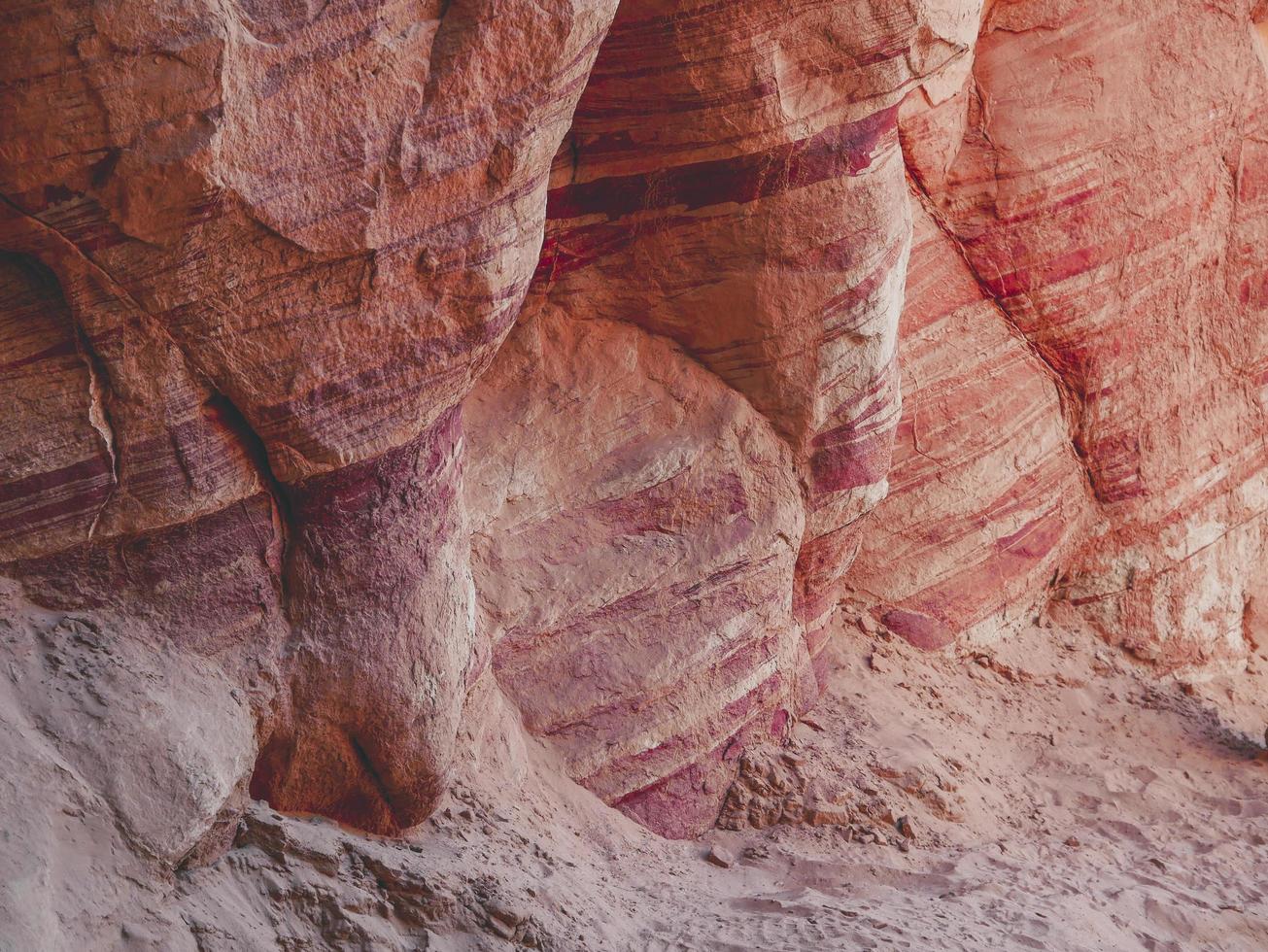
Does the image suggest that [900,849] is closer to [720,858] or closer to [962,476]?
[720,858]

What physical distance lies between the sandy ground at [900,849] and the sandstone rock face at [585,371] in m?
0.17

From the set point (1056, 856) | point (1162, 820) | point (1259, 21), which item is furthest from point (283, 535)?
point (1259, 21)

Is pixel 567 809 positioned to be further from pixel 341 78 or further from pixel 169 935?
Result: pixel 341 78

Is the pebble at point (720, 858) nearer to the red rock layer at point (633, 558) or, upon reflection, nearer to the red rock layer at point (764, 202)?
the red rock layer at point (633, 558)

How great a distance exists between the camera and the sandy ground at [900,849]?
339cm

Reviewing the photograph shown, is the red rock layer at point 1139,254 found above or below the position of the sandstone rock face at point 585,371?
above

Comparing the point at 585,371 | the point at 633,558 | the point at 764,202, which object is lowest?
the point at 633,558

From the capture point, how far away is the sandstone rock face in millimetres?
3016

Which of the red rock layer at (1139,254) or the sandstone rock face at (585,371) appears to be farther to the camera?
the red rock layer at (1139,254)

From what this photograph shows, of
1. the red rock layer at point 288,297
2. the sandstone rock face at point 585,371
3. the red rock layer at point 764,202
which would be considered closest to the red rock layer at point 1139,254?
the sandstone rock face at point 585,371

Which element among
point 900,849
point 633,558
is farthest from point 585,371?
point 900,849

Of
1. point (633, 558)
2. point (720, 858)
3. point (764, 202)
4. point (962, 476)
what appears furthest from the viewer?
point (962, 476)

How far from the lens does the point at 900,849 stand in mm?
4766

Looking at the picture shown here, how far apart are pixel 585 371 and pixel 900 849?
6.07 feet
